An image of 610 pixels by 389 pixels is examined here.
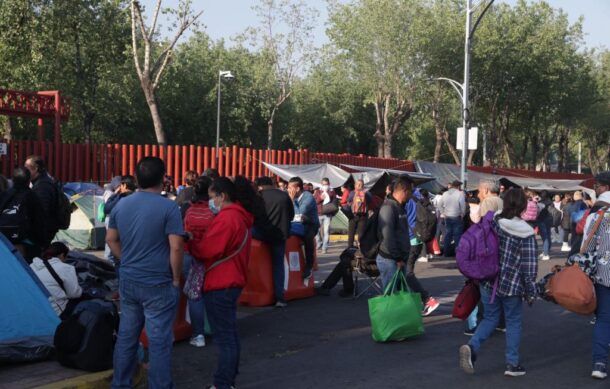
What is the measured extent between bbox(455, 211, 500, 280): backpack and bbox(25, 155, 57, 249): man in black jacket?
4.54 m

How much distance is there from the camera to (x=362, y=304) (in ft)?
33.5

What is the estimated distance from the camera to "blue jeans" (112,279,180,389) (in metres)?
5.03

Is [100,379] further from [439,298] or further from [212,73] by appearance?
[212,73]

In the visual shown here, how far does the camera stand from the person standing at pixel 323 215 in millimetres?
17469

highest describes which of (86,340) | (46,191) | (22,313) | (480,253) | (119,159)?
(119,159)

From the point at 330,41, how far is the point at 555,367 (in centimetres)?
3935

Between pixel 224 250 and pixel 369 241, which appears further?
pixel 369 241

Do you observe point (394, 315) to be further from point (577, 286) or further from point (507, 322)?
point (577, 286)

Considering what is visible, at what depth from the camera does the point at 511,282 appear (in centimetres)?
636

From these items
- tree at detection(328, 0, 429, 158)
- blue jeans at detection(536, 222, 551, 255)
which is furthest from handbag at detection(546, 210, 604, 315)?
tree at detection(328, 0, 429, 158)

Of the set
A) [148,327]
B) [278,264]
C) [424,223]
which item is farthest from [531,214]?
[148,327]

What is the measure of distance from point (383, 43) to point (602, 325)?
118 feet

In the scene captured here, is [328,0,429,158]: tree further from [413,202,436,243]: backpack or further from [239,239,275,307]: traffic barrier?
[239,239,275,307]: traffic barrier

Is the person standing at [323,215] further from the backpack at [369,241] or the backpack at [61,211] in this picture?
the backpack at [61,211]
